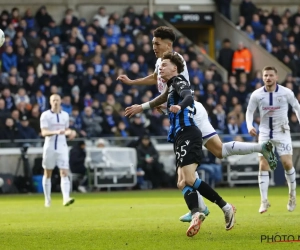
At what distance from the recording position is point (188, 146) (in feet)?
36.8

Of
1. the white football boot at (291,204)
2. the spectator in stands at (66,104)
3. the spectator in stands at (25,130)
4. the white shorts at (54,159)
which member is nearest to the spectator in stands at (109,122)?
the spectator in stands at (66,104)

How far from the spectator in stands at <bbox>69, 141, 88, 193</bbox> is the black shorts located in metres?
14.3

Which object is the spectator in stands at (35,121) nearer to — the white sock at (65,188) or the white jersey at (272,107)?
the white sock at (65,188)

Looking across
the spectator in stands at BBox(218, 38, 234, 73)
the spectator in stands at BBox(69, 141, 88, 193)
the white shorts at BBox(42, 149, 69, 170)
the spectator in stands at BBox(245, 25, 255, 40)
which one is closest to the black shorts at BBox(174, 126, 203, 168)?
the white shorts at BBox(42, 149, 69, 170)

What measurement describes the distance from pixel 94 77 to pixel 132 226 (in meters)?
15.3

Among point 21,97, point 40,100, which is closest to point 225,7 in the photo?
point 40,100

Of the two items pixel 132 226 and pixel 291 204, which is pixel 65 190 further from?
pixel 132 226

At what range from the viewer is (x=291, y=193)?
1534 centimetres

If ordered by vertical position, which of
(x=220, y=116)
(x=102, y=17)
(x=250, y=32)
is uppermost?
(x=102, y=17)

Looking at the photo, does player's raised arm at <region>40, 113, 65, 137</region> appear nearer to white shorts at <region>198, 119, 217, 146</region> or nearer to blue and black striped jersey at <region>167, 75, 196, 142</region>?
white shorts at <region>198, 119, 217, 146</region>

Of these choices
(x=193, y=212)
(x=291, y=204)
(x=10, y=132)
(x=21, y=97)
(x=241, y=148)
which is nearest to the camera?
(x=193, y=212)

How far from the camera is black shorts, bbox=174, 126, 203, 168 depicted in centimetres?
1120

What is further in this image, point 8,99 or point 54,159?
point 8,99

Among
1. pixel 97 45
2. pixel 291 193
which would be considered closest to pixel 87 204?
pixel 291 193
